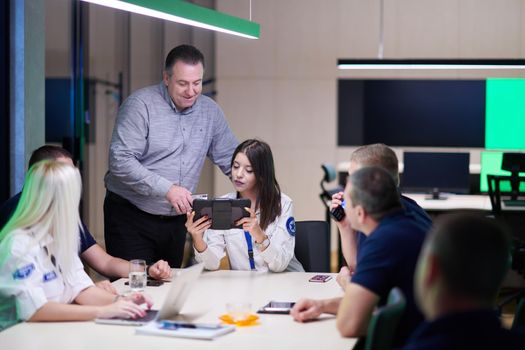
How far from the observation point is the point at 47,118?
5836 millimetres

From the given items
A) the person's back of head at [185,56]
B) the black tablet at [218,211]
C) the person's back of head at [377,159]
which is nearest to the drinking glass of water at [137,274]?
the black tablet at [218,211]

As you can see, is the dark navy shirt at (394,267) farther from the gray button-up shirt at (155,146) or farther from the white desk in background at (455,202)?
the white desk in background at (455,202)

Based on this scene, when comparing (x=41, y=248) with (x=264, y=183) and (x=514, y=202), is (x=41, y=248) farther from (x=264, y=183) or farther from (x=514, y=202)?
(x=514, y=202)

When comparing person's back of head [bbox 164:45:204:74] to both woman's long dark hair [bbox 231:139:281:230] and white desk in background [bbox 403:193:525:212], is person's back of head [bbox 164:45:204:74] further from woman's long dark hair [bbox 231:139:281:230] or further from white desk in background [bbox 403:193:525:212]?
white desk in background [bbox 403:193:525:212]

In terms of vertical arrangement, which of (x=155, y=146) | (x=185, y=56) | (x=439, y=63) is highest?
(x=439, y=63)

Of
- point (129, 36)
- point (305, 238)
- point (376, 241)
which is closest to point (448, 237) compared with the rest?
point (376, 241)

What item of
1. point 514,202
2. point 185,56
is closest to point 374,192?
point 185,56

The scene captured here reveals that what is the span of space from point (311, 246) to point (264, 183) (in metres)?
0.51

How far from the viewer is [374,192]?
2834 mm

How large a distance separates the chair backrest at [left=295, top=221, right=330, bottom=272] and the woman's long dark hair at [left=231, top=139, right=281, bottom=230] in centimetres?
30

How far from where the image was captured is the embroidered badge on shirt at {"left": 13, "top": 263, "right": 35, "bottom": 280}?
2.84m

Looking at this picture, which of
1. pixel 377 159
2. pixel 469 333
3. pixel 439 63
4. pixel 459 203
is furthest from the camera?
pixel 439 63

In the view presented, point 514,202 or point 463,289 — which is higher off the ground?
point 463,289

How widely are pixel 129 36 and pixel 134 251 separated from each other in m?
3.93
